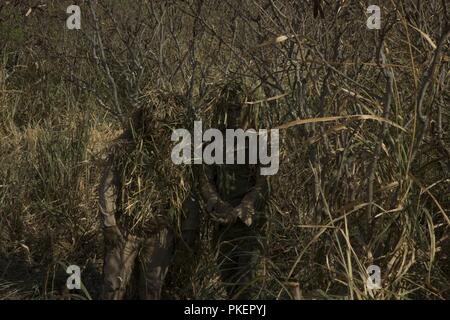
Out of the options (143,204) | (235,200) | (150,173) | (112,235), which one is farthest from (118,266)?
(235,200)

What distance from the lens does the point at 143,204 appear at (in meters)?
3.12

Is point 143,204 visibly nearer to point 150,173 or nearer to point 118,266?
point 150,173

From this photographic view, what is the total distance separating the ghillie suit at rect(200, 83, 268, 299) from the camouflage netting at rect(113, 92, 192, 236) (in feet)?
0.41

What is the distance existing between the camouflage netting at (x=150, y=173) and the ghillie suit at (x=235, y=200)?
0.41 ft

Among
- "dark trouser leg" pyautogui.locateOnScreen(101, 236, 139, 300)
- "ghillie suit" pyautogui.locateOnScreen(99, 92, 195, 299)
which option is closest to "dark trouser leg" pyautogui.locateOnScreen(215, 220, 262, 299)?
"ghillie suit" pyautogui.locateOnScreen(99, 92, 195, 299)

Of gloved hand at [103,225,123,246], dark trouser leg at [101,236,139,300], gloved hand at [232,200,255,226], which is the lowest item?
dark trouser leg at [101,236,139,300]

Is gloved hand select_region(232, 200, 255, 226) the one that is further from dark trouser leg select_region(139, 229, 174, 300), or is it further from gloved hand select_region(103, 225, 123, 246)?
gloved hand select_region(103, 225, 123, 246)

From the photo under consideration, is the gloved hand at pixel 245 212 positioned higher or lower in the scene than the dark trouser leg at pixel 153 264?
higher

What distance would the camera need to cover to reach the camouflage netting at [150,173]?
3148mm

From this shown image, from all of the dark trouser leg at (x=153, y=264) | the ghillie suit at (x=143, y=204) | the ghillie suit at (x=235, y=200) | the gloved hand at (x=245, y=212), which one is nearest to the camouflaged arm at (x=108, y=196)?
the ghillie suit at (x=143, y=204)

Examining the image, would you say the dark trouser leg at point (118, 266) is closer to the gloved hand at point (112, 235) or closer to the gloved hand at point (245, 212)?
the gloved hand at point (112, 235)

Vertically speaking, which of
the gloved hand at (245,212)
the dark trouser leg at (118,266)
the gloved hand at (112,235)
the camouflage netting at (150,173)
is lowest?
the dark trouser leg at (118,266)

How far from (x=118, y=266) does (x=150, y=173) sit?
0.39 meters

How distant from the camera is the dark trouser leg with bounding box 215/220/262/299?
3.12m
